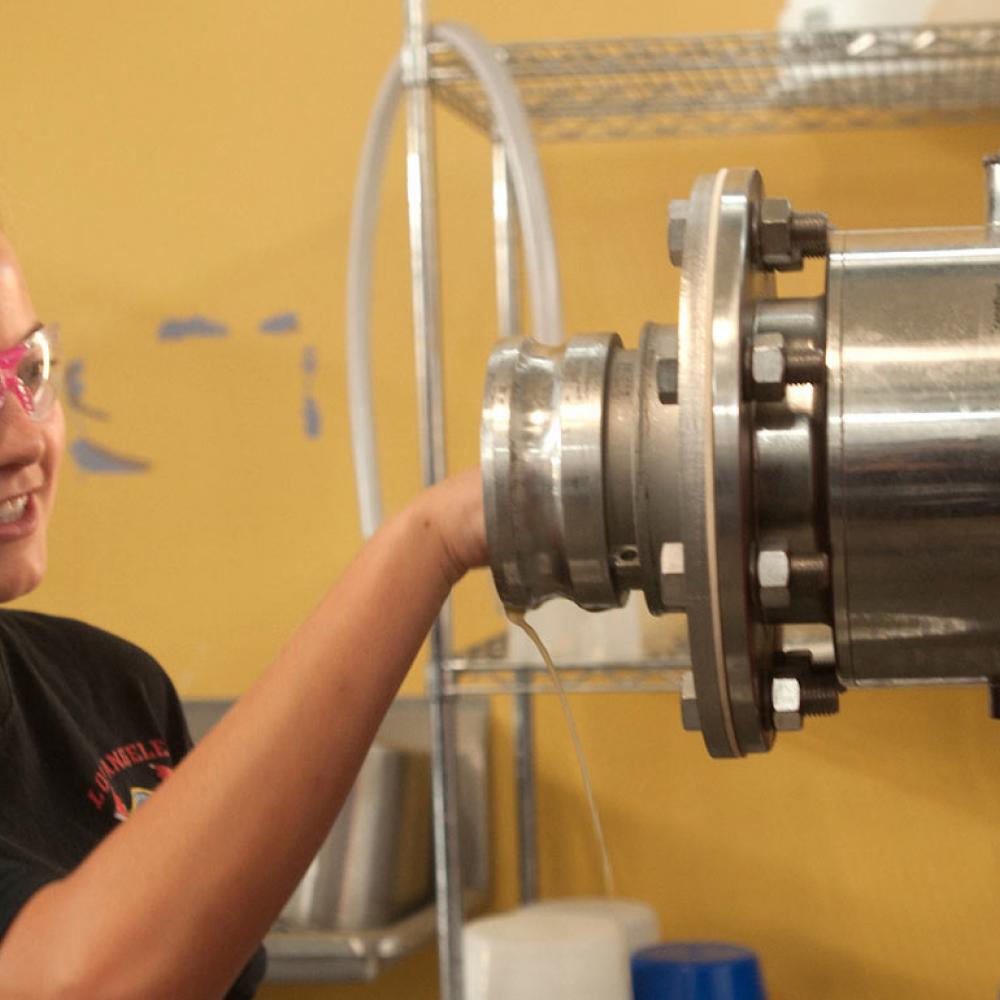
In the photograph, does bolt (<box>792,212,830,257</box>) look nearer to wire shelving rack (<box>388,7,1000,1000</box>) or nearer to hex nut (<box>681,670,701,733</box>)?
hex nut (<box>681,670,701,733</box>)

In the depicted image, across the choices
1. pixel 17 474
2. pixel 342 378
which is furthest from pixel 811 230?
pixel 342 378

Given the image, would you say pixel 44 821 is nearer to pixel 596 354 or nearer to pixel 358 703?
pixel 358 703

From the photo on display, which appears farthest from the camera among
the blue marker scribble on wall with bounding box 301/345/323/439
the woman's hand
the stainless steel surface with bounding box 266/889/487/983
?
the blue marker scribble on wall with bounding box 301/345/323/439

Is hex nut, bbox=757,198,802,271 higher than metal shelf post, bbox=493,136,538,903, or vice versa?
hex nut, bbox=757,198,802,271

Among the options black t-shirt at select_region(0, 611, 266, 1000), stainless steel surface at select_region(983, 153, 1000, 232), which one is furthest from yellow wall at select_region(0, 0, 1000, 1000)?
stainless steel surface at select_region(983, 153, 1000, 232)

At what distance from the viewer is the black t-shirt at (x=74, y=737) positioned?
36.1 inches

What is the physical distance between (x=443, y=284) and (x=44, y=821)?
88cm

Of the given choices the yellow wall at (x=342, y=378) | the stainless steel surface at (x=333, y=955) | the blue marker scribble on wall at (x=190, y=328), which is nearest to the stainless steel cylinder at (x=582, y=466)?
the stainless steel surface at (x=333, y=955)

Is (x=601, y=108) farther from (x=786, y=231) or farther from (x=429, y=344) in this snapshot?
(x=786, y=231)

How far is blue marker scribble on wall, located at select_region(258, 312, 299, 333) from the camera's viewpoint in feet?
5.60

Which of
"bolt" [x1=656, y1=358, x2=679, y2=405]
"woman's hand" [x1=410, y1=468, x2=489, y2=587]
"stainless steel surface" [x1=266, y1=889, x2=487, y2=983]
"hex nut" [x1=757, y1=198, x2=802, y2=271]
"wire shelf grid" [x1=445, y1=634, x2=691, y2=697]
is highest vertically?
"hex nut" [x1=757, y1=198, x2=802, y2=271]

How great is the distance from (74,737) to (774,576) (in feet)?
2.07

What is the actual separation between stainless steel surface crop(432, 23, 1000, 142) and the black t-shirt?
1.98ft

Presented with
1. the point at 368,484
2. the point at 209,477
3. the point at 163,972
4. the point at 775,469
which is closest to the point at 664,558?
the point at 775,469
